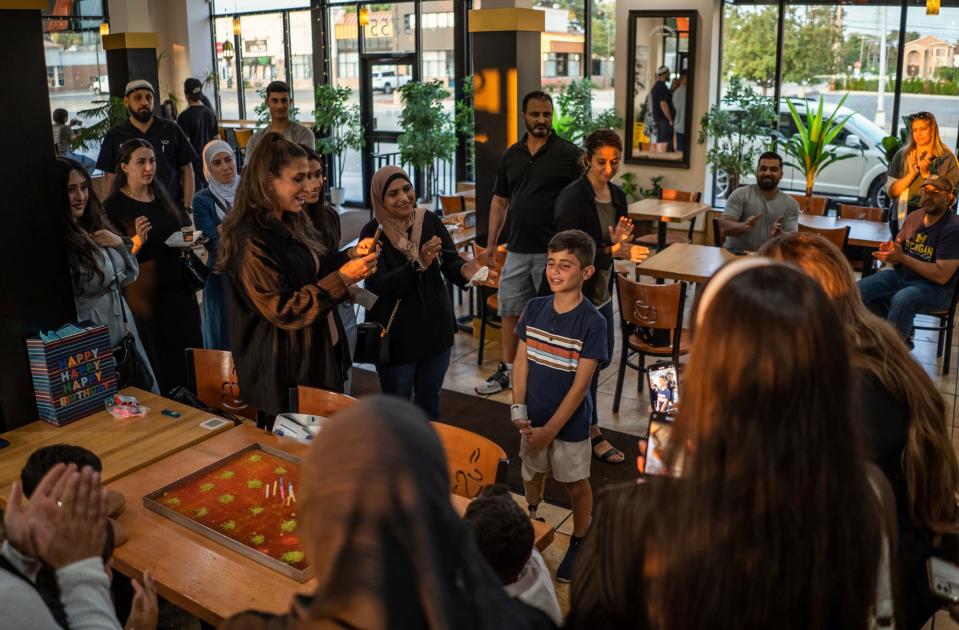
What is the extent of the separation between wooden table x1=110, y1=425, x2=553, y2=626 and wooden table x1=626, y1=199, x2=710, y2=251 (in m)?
5.40

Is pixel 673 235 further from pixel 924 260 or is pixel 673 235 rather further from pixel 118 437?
pixel 118 437

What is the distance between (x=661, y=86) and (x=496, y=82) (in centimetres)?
434

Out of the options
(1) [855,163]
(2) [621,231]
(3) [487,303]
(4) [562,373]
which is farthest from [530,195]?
(1) [855,163]

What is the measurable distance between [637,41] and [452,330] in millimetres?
7599

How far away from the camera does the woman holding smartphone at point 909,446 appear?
1.98 metres

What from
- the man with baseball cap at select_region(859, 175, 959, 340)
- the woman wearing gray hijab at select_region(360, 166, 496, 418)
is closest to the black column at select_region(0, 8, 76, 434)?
the woman wearing gray hijab at select_region(360, 166, 496, 418)

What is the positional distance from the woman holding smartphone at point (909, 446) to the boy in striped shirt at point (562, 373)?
4.85 feet

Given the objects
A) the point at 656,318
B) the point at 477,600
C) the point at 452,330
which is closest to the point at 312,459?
the point at 477,600

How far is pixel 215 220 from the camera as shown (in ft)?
16.8

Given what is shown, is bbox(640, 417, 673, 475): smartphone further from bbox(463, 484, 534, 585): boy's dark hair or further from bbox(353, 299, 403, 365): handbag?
bbox(353, 299, 403, 365): handbag

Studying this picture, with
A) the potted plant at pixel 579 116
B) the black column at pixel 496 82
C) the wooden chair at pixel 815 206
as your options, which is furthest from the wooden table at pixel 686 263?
the potted plant at pixel 579 116

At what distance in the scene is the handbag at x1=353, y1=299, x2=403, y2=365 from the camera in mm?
3914

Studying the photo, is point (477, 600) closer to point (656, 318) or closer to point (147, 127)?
point (656, 318)

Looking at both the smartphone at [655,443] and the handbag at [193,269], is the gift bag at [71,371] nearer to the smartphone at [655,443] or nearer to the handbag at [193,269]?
the handbag at [193,269]
